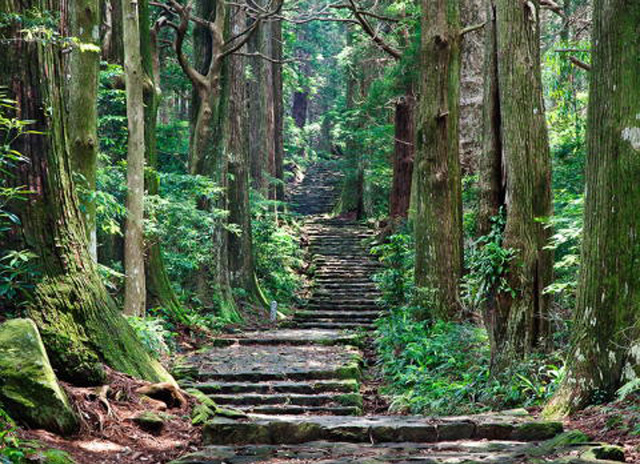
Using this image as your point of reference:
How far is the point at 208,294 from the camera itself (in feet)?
51.5

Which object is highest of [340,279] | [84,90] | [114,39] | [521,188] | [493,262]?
[114,39]

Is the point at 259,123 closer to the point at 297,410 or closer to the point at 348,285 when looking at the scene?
the point at 348,285

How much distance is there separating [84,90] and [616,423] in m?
6.81

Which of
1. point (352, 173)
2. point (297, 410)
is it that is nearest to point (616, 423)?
point (297, 410)

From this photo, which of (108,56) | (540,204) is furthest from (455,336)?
(108,56)

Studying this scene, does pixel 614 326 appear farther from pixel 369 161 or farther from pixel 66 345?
pixel 369 161

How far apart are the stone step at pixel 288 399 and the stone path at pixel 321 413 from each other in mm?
13

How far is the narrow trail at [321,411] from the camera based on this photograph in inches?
179

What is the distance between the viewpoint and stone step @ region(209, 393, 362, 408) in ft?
28.3

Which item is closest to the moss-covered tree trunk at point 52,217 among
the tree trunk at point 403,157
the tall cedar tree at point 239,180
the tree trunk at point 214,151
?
the tree trunk at point 214,151

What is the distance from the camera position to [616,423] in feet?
14.8

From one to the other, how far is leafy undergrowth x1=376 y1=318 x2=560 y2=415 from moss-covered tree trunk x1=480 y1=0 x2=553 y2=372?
1.25ft

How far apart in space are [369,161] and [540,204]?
22.1 m

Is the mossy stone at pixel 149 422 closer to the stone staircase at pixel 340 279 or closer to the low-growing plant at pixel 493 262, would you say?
the low-growing plant at pixel 493 262
